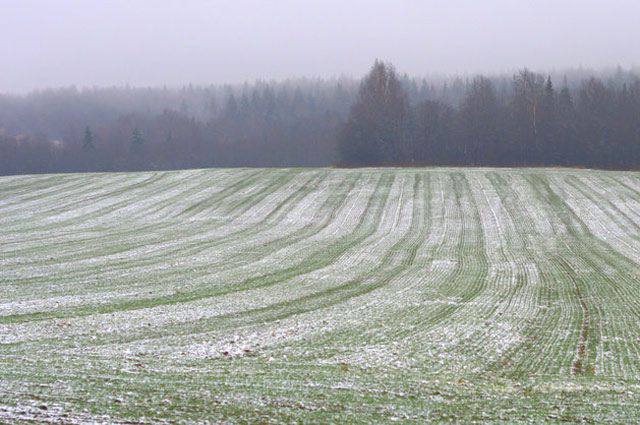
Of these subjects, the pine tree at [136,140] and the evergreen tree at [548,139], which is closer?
the evergreen tree at [548,139]

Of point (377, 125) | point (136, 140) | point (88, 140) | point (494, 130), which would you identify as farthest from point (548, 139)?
point (88, 140)

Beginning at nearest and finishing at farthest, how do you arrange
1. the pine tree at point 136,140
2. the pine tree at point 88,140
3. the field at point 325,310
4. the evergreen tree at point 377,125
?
the field at point 325,310 → the evergreen tree at point 377,125 → the pine tree at point 88,140 → the pine tree at point 136,140

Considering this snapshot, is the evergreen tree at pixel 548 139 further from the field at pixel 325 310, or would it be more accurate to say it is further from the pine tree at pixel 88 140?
the pine tree at pixel 88 140

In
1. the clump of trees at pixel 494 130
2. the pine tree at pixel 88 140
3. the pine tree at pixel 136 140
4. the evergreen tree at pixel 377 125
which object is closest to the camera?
the clump of trees at pixel 494 130

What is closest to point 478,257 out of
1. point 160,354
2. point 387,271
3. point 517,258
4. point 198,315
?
point 517,258

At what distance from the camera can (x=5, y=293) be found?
26.0 metres

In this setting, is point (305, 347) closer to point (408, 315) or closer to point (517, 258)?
point (408, 315)

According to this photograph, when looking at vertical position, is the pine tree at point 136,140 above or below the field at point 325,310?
above

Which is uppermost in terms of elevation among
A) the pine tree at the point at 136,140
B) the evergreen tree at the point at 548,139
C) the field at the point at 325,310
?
the pine tree at the point at 136,140

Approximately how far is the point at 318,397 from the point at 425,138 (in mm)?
91905

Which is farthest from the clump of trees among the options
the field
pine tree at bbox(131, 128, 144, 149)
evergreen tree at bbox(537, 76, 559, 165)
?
pine tree at bbox(131, 128, 144, 149)

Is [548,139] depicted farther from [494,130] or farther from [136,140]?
[136,140]

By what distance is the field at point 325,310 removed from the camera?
42.8 ft

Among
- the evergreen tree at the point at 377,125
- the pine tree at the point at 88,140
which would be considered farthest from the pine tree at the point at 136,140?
the evergreen tree at the point at 377,125
